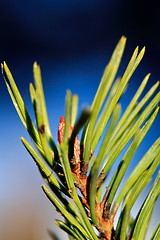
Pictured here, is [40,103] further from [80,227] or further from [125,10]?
[125,10]

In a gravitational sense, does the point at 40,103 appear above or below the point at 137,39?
below

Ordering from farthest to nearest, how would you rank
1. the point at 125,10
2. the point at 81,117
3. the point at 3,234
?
the point at 125,10 → the point at 3,234 → the point at 81,117

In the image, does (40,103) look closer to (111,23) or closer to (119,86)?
(119,86)

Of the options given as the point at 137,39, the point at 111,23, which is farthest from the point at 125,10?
the point at 137,39

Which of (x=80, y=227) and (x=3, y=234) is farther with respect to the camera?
(x=3, y=234)

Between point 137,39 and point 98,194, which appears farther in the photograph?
point 137,39

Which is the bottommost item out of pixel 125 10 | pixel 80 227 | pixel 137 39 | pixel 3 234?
pixel 80 227

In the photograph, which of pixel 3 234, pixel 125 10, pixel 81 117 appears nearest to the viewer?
pixel 81 117

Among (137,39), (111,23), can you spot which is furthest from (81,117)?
(111,23)

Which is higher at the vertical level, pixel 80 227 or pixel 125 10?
pixel 125 10
